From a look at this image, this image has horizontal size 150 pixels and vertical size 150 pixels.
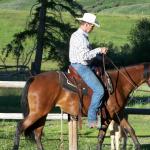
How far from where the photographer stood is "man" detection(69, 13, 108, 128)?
35.4ft

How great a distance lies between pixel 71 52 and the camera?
10992 mm

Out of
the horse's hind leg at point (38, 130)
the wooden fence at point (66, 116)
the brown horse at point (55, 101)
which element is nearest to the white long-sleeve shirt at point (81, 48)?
the brown horse at point (55, 101)

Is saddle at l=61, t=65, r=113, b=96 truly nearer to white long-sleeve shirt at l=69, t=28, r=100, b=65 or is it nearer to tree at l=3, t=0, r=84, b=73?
white long-sleeve shirt at l=69, t=28, r=100, b=65

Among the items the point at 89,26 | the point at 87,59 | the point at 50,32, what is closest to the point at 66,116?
the point at 87,59

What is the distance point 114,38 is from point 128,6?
56.7 m

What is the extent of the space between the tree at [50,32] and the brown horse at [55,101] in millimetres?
23619

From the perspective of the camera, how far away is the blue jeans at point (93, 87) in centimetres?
1080

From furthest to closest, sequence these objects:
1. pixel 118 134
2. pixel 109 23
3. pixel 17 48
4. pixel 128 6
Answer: pixel 128 6
pixel 109 23
pixel 17 48
pixel 118 134

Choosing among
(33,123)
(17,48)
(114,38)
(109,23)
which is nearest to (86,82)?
(33,123)

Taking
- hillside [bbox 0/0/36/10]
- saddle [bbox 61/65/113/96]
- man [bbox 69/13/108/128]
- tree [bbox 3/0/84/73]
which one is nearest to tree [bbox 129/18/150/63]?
tree [bbox 3/0/84/73]

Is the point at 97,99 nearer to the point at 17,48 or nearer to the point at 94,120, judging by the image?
the point at 94,120

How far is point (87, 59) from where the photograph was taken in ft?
35.4

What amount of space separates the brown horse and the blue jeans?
0.24m

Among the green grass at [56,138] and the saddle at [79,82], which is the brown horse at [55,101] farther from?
the green grass at [56,138]
